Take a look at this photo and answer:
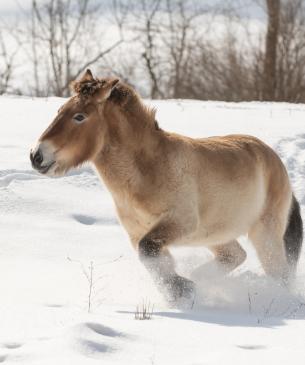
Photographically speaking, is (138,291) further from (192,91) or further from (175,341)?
(192,91)

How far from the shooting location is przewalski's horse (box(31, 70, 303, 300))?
630cm

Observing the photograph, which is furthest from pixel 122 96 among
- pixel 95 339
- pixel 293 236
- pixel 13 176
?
pixel 13 176

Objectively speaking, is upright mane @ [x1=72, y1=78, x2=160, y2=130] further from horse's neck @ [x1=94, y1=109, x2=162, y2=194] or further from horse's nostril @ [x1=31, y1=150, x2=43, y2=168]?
horse's nostril @ [x1=31, y1=150, x2=43, y2=168]

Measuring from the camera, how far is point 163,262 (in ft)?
20.6

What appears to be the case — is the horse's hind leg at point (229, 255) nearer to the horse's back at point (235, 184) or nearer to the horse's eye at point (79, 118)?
the horse's back at point (235, 184)

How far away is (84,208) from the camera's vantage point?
9.30 metres

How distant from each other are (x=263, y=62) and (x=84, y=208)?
668 inches

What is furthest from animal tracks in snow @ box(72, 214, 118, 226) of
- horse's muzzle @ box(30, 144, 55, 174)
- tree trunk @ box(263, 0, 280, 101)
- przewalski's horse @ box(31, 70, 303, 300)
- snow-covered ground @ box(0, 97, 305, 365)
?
tree trunk @ box(263, 0, 280, 101)

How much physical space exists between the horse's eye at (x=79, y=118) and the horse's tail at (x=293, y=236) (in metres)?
2.42

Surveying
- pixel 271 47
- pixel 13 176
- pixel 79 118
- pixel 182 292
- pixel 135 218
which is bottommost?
pixel 271 47

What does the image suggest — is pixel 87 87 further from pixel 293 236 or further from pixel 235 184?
pixel 293 236

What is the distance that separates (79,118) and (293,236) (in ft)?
8.29

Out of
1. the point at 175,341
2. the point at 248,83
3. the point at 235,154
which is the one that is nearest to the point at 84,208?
the point at 235,154

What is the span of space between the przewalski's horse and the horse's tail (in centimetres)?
68
